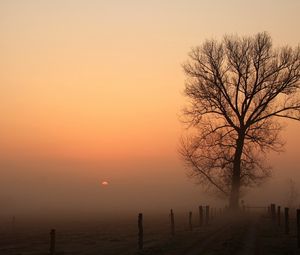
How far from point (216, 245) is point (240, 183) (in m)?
26.6

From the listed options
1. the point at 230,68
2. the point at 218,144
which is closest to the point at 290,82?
the point at 230,68

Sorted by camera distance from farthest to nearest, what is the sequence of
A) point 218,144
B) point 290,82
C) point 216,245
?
point 218,144 → point 290,82 → point 216,245

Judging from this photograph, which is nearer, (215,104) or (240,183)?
(215,104)

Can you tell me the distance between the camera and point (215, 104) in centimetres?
4447

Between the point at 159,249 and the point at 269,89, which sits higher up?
the point at 269,89

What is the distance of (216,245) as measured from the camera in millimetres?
21641

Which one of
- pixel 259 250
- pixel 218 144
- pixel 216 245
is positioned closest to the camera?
pixel 259 250

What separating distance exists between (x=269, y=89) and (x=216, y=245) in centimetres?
2426

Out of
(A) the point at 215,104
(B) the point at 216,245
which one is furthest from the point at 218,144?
(B) the point at 216,245

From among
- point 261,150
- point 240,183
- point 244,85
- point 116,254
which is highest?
point 244,85

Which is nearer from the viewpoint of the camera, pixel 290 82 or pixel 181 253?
pixel 181 253

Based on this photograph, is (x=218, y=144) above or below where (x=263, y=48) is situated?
below

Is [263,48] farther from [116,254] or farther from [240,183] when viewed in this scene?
[116,254]

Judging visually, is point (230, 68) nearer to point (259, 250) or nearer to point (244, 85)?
point (244, 85)
